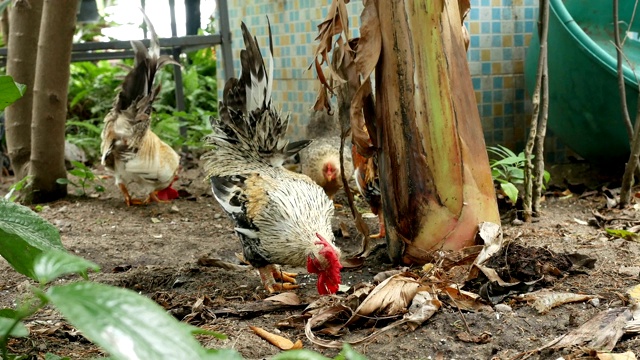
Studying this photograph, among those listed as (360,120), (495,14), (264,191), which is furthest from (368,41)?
(495,14)

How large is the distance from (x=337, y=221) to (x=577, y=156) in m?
2.56

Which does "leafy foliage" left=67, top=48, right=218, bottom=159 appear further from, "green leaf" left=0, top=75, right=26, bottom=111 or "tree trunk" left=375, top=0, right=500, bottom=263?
"green leaf" left=0, top=75, right=26, bottom=111

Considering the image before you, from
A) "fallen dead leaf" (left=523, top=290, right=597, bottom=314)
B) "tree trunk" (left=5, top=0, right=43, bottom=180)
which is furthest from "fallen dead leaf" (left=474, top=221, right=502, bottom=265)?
"tree trunk" (left=5, top=0, right=43, bottom=180)

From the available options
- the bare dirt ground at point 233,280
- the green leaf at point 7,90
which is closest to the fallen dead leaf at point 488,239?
the bare dirt ground at point 233,280

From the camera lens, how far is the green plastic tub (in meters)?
5.26

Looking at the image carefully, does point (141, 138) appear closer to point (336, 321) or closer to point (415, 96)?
point (415, 96)

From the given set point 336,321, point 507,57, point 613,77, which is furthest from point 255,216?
point 507,57

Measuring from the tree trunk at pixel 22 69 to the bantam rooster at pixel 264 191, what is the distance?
1.95m

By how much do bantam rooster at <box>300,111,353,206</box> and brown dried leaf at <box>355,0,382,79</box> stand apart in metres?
2.20

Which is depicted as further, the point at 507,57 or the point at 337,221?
the point at 507,57

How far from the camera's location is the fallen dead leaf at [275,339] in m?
2.66

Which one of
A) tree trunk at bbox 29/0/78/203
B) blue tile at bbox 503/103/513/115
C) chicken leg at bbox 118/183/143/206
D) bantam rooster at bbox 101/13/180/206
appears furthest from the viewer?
blue tile at bbox 503/103/513/115

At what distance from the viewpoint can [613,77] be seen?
5207mm

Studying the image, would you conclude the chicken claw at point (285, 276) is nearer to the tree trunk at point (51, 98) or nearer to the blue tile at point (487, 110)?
the tree trunk at point (51, 98)
